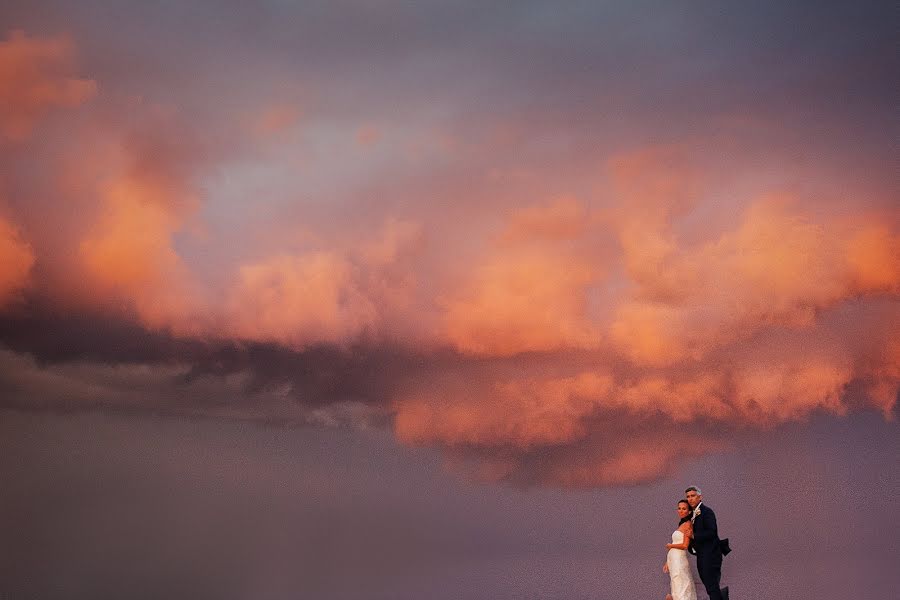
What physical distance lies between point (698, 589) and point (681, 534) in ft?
6.98

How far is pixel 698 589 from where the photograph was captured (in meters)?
37.1

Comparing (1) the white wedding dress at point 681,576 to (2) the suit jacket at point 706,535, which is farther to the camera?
(1) the white wedding dress at point 681,576

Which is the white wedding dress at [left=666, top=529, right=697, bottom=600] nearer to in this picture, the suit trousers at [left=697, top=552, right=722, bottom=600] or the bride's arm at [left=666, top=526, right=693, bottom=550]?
the bride's arm at [left=666, top=526, right=693, bottom=550]

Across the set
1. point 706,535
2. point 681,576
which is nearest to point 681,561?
point 681,576

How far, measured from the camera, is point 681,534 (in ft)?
120

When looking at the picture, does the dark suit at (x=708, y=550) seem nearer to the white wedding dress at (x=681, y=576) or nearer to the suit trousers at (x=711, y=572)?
the suit trousers at (x=711, y=572)

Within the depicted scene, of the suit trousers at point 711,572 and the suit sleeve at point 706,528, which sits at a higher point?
the suit sleeve at point 706,528

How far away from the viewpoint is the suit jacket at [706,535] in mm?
35719

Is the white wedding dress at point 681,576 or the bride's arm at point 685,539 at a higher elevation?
the bride's arm at point 685,539

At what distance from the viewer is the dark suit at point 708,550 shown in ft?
117

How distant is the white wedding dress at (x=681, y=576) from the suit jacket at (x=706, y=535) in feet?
3.34

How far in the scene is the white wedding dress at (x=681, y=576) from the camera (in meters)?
36.9

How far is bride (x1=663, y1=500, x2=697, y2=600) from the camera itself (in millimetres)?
36562

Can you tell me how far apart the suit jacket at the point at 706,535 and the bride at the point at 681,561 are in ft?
1.98
